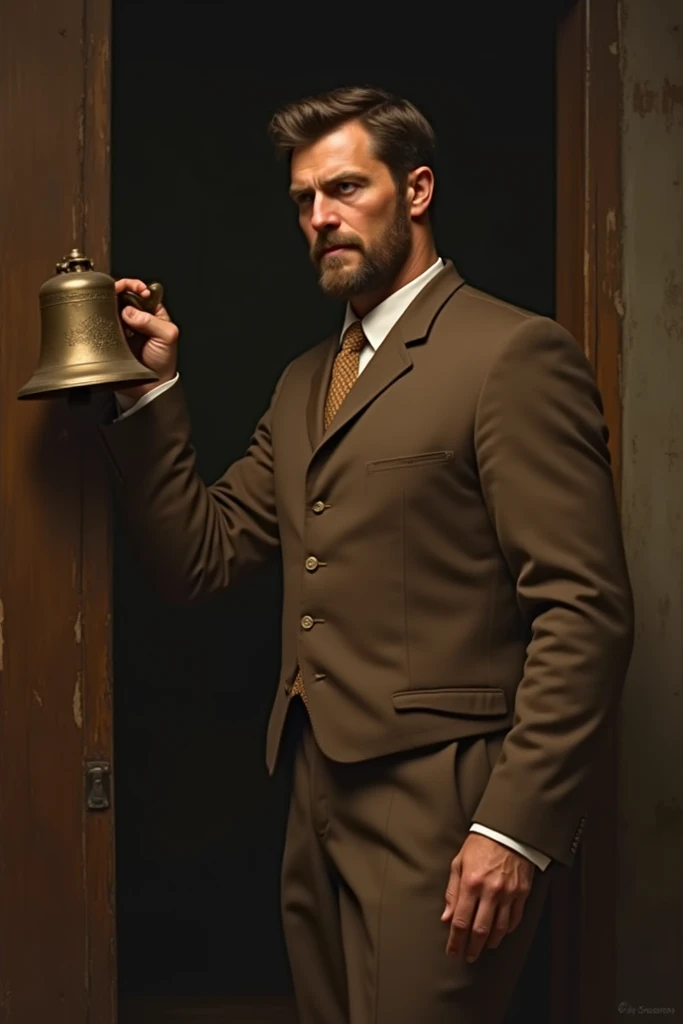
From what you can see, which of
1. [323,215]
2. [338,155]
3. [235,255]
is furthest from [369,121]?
[235,255]

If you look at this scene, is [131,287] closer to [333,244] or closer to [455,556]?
[333,244]

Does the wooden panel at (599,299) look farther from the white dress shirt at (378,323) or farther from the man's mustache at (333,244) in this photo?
the man's mustache at (333,244)

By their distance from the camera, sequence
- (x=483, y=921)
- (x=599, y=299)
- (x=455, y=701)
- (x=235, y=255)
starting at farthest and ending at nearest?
(x=235, y=255) → (x=599, y=299) → (x=455, y=701) → (x=483, y=921)

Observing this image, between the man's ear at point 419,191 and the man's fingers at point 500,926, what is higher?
the man's ear at point 419,191

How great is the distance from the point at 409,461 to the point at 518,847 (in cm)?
58

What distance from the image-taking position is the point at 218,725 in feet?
13.4

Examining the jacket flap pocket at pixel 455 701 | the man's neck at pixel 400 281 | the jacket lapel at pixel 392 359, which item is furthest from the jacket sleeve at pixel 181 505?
the jacket flap pocket at pixel 455 701

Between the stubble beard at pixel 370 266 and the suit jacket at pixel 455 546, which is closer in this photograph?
the suit jacket at pixel 455 546

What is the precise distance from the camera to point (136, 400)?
228 centimetres

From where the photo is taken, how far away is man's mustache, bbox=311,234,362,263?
2.24 metres

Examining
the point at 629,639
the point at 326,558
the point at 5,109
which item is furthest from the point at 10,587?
the point at 629,639

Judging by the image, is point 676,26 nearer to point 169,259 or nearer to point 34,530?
point 34,530

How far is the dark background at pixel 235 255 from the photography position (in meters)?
4.00

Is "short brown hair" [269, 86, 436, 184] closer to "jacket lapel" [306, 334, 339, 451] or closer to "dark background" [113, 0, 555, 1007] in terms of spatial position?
"jacket lapel" [306, 334, 339, 451]
